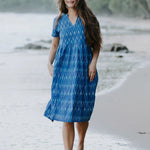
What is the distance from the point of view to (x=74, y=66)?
3559mm

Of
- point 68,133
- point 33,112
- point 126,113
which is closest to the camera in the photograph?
point 68,133

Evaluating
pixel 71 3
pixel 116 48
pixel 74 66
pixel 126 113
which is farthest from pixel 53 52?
pixel 116 48

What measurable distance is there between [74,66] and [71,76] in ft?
0.27

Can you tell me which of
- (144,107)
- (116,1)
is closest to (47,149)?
(144,107)

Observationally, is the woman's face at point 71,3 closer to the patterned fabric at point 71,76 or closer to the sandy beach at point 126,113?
the patterned fabric at point 71,76

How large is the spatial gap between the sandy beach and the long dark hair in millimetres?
1275

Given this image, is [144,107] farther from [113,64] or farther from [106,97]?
[113,64]

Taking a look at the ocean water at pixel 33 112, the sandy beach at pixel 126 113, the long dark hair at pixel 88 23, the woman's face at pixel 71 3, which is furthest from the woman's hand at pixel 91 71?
the sandy beach at pixel 126 113

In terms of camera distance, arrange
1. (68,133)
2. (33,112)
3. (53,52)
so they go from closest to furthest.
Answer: (68,133) → (53,52) → (33,112)

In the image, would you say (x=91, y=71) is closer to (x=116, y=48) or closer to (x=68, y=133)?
(x=68, y=133)

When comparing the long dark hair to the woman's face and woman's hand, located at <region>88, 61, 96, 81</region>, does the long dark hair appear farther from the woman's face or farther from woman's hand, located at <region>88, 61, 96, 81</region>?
woman's hand, located at <region>88, 61, 96, 81</region>

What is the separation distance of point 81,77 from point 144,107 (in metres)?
2.78

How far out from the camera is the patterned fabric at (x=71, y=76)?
354cm

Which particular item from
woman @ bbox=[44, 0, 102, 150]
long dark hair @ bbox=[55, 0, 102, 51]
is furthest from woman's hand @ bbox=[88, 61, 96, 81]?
long dark hair @ bbox=[55, 0, 102, 51]
